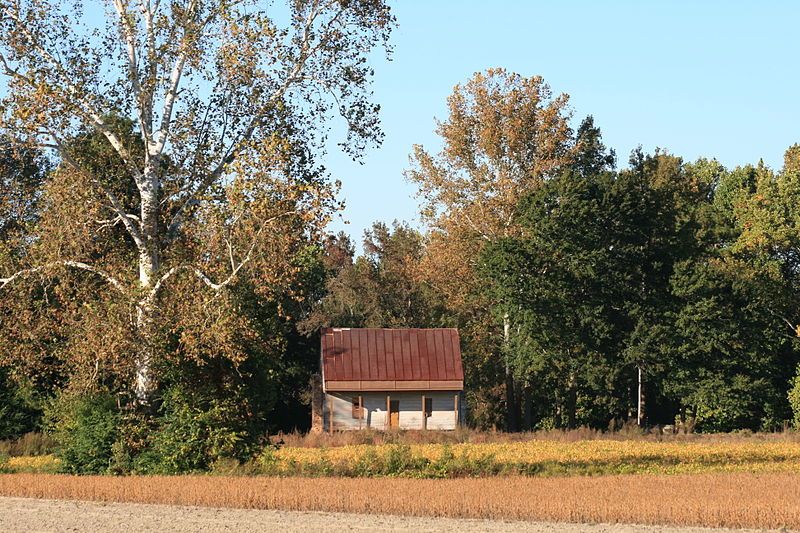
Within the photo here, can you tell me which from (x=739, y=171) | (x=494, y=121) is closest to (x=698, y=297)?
(x=494, y=121)

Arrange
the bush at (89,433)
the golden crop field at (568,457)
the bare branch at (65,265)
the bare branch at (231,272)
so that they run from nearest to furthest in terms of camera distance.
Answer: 1. the bare branch at (231,272)
2. the bare branch at (65,265)
3. the golden crop field at (568,457)
4. the bush at (89,433)

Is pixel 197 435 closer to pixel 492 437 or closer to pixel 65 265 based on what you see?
pixel 65 265

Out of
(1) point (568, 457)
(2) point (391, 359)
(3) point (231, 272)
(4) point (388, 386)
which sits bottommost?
(1) point (568, 457)

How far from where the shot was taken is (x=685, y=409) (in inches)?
2329

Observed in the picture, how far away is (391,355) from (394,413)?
2.89 metres

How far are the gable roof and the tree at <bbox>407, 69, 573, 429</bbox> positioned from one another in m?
2.99

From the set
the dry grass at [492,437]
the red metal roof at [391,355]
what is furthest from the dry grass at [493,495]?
the red metal roof at [391,355]

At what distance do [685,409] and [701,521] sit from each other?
40519mm

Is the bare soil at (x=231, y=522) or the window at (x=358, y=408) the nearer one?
the bare soil at (x=231, y=522)

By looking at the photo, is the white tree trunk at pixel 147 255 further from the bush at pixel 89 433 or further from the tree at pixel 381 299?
the tree at pixel 381 299

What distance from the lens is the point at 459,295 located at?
6084 cm

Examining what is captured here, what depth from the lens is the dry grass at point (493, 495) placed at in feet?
66.5

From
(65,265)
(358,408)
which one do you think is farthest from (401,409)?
(65,265)

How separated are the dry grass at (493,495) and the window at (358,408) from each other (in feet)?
101
